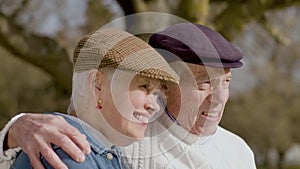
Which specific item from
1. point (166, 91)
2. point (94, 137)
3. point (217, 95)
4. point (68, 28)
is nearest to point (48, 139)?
point (94, 137)

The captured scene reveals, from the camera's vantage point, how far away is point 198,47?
1540 mm

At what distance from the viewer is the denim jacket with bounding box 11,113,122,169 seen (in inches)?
45.8

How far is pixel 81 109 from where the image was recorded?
4.17 ft

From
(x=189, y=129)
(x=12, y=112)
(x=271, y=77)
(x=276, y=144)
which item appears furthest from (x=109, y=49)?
(x=276, y=144)

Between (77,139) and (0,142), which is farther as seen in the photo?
(0,142)

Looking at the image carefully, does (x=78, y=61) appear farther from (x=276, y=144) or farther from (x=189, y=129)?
(x=276, y=144)

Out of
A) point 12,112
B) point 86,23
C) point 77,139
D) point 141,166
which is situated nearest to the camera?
point 77,139

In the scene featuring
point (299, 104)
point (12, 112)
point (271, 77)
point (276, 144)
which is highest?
point (12, 112)

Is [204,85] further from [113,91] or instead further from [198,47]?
[113,91]

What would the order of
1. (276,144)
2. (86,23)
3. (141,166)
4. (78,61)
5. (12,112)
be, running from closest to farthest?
1. (78,61)
2. (141,166)
3. (86,23)
4. (12,112)
5. (276,144)

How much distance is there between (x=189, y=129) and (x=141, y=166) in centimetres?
23

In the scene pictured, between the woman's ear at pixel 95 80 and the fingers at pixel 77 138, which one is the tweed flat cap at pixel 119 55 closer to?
the woman's ear at pixel 95 80

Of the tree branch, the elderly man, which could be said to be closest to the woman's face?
the elderly man

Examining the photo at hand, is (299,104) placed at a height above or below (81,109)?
below
